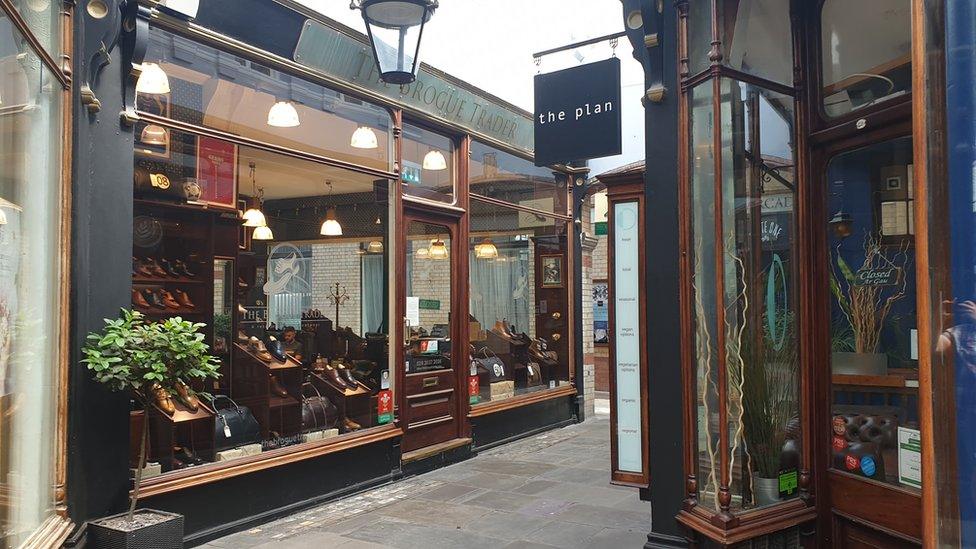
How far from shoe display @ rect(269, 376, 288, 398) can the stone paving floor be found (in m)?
1.03

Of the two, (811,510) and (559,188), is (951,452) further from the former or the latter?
(559,188)

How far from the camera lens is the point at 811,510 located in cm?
412

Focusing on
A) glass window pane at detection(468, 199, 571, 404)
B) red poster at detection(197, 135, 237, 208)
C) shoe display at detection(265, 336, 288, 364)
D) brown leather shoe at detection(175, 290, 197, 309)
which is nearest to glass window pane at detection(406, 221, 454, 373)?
glass window pane at detection(468, 199, 571, 404)

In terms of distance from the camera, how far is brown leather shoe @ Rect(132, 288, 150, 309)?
595cm

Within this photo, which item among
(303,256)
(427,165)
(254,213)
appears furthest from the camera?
(427,165)

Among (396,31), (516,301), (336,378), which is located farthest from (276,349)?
(516,301)

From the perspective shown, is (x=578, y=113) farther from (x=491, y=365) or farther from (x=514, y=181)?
(x=491, y=365)

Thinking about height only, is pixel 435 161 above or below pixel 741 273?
above

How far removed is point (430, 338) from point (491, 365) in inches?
55.2

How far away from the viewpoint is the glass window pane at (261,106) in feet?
17.9

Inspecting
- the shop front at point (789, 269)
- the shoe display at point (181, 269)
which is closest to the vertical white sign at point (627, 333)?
the shop front at point (789, 269)

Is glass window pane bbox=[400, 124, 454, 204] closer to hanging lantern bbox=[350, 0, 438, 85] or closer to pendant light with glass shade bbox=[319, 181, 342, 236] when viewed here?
pendant light with glass shade bbox=[319, 181, 342, 236]

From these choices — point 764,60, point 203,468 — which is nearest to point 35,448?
point 203,468

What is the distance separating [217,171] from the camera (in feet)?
20.5
